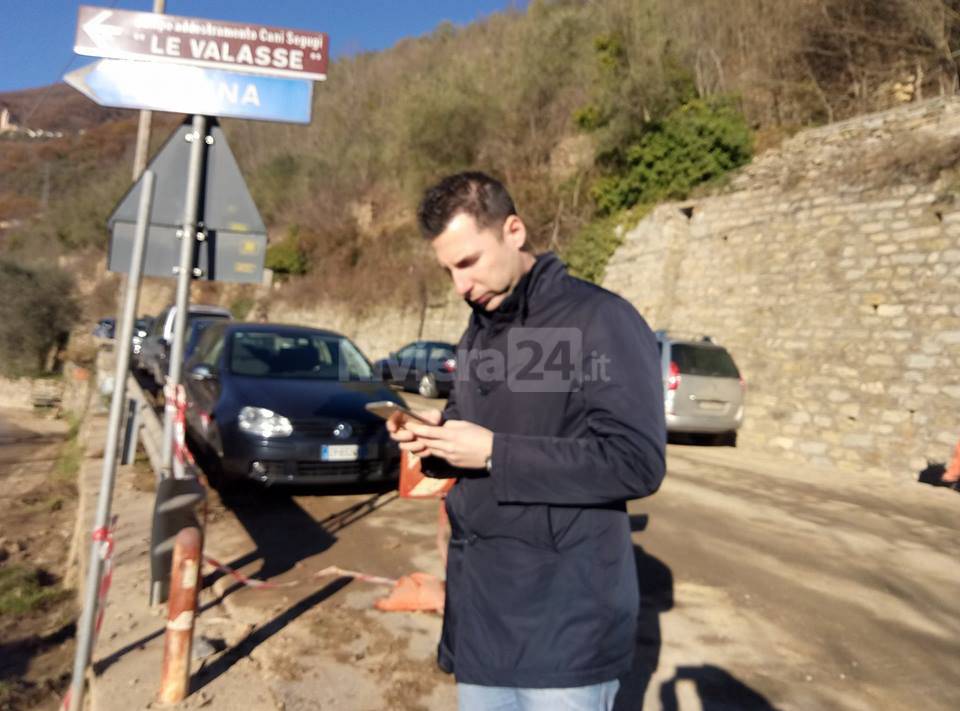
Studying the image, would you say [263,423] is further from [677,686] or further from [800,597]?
[800,597]

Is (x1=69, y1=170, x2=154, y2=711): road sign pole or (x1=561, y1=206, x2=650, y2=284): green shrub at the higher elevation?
(x1=561, y1=206, x2=650, y2=284): green shrub

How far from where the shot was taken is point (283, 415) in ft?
22.8

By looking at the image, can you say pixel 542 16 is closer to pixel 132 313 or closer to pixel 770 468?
pixel 770 468

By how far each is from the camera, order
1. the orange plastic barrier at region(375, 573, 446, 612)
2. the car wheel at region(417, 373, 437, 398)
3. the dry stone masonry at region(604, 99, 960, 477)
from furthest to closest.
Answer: the car wheel at region(417, 373, 437, 398)
the dry stone masonry at region(604, 99, 960, 477)
the orange plastic barrier at region(375, 573, 446, 612)

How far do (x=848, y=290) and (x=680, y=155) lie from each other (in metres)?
6.05

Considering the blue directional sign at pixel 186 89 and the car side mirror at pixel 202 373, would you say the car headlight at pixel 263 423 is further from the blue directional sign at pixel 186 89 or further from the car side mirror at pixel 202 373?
the blue directional sign at pixel 186 89

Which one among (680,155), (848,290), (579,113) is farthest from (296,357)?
(579,113)

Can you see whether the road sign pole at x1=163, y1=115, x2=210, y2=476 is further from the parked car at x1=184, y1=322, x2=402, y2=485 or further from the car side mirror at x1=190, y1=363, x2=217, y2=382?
the car side mirror at x1=190, y1=363, x2=217, y2=382

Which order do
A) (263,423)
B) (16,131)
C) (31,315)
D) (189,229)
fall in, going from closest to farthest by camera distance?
(189,229) → (263,423) → (31,315) → (16,131)

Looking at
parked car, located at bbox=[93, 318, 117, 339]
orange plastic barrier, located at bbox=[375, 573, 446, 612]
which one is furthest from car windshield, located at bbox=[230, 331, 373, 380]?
parked car, located at bbox=[93, 318, 117, 339]

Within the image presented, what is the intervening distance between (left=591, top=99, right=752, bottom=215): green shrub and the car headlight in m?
12.1

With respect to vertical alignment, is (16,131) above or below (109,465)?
above

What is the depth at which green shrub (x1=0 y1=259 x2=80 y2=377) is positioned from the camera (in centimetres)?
2362

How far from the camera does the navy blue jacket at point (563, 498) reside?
1.60 m
